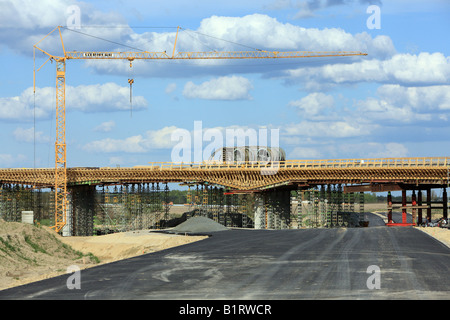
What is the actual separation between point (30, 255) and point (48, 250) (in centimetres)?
489

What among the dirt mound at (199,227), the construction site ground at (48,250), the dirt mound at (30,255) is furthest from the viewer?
the dirt mound at (199,227)

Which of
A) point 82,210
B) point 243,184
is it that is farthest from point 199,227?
point 82,210

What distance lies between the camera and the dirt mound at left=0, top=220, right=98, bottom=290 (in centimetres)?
3494

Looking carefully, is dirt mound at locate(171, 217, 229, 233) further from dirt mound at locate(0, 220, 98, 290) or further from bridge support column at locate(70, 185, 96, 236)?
bridge support column at locate(70, 185, 96, 236)

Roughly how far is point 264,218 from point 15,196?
142 ft

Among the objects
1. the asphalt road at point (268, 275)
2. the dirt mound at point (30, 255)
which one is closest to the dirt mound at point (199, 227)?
the dirt mound at point (30, 255)

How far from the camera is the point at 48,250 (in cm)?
4778

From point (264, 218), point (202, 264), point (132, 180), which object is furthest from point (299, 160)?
point (202, 264)

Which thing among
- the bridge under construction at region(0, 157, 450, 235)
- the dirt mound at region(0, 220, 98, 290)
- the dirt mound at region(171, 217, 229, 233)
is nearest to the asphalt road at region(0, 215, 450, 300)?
the dirt mound at region(0, 220, 98, 290)

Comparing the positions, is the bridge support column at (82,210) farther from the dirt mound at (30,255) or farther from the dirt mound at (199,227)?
the dirt mound at (30,255)

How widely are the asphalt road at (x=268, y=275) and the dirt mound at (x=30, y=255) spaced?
4.46 metres

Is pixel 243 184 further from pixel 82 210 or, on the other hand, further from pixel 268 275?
pixel 268 275

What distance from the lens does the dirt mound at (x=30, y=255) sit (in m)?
34.9
